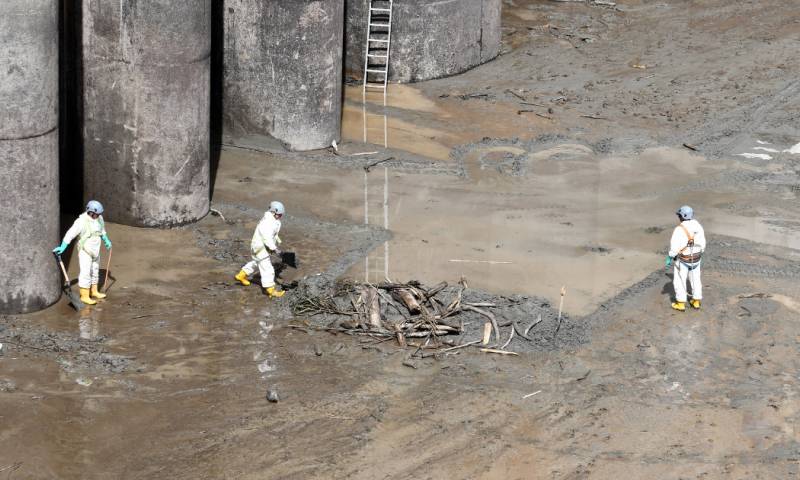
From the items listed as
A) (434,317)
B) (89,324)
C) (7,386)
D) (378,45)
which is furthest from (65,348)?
(378,45)

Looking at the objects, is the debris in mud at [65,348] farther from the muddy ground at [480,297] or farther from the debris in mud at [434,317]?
the debris in mud at [434,317]

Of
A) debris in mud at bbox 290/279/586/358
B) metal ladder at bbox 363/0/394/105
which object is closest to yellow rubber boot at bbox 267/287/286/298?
debris in mud at bbox 290/279/586/358

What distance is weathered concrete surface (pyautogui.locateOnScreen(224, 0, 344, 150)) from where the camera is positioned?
19.2 m

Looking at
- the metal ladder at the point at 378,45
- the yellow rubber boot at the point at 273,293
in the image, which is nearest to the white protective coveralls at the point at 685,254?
the yellow rubber boot at the point at 273,293

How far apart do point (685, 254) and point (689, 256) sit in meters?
0.05

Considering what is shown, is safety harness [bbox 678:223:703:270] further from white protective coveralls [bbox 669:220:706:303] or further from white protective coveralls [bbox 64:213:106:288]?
white protective coveralls [bbox 64:213:106:288]

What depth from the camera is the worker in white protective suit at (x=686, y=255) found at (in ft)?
47.2

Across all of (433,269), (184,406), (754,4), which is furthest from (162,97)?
(754,4)

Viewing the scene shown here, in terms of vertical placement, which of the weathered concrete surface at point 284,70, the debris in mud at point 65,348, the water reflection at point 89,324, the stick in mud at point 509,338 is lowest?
the debris in mud at point 65,348

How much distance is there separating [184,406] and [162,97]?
537cm

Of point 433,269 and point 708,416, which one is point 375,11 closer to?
point 433,269

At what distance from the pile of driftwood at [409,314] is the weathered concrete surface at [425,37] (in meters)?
9.42

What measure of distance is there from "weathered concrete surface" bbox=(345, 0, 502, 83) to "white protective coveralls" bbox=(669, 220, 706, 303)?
10.1m

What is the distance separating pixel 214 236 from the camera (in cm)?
1658
